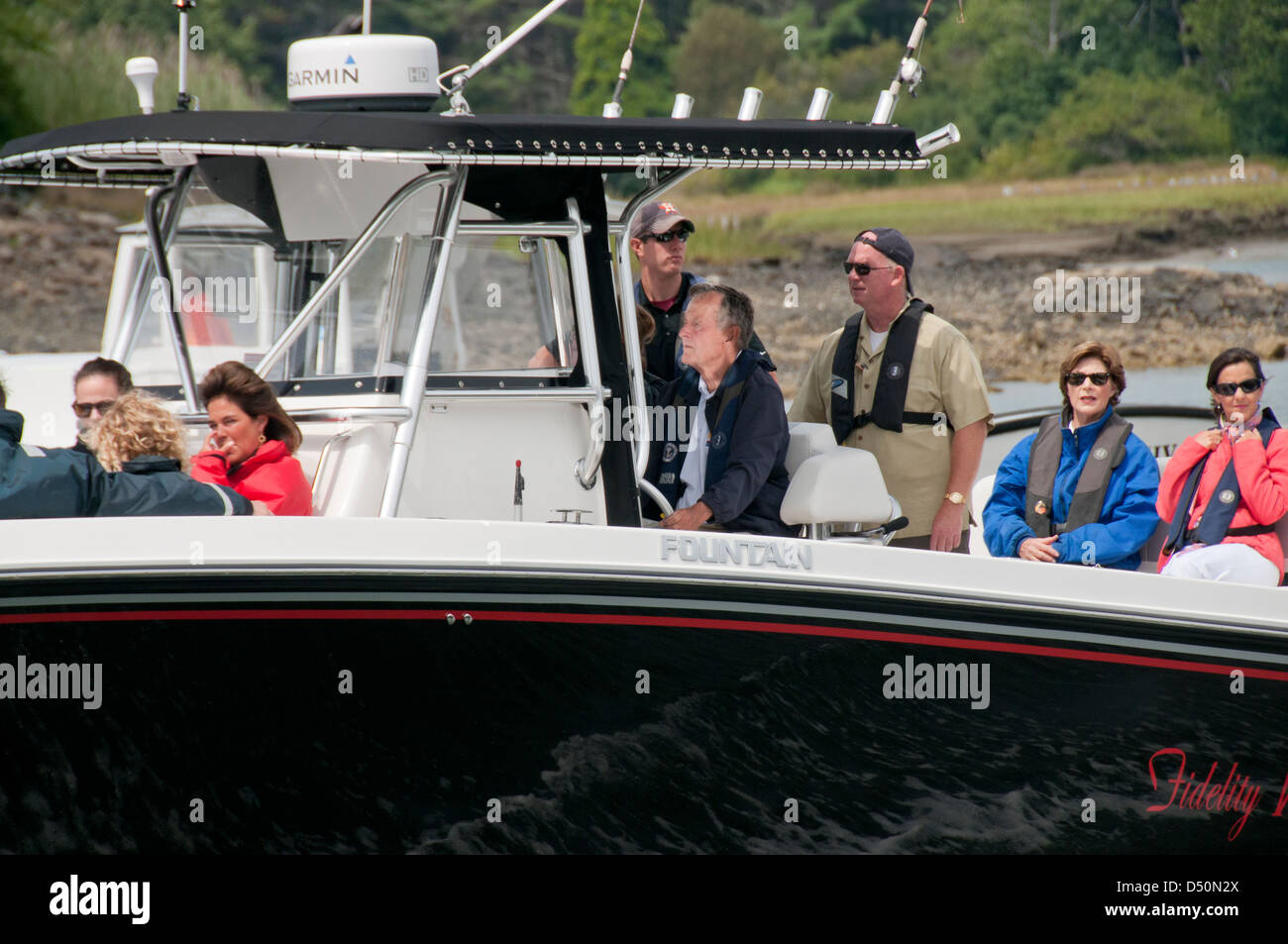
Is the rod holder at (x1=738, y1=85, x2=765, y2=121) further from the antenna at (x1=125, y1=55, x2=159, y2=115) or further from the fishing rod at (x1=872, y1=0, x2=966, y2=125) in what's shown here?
the antenna at (x1=125, y1=55, x2=159, y2=115)

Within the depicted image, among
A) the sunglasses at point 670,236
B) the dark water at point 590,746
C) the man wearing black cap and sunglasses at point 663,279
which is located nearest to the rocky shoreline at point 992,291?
the man wearing black cap and sunglasses at point 663,279

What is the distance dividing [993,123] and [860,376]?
66.0 ft

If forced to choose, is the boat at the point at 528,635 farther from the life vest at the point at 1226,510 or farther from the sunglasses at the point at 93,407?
the life vest at the point at 1226,510

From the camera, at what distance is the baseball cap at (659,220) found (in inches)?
193

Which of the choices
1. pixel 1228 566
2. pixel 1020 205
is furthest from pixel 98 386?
pixel 1020 205

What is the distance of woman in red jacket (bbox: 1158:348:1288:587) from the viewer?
4000 mm

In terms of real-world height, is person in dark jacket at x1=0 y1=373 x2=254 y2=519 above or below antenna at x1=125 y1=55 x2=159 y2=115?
below

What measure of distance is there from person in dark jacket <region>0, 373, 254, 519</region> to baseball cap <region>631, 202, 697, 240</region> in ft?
6.28

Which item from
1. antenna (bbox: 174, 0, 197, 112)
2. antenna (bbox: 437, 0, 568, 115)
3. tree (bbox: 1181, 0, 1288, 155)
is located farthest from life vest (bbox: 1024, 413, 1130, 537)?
tree (bbox: 1181, 0, 1288, 155)

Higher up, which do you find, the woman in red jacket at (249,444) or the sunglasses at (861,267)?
the sunglasses at (861,267)

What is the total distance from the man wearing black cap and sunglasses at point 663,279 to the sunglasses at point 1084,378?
1199mm

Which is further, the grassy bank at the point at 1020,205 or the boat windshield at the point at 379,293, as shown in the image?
the grassy bank at the point at 1020,205

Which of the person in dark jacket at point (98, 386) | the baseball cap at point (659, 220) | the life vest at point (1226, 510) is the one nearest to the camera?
the life vest at point (1226, 510)
